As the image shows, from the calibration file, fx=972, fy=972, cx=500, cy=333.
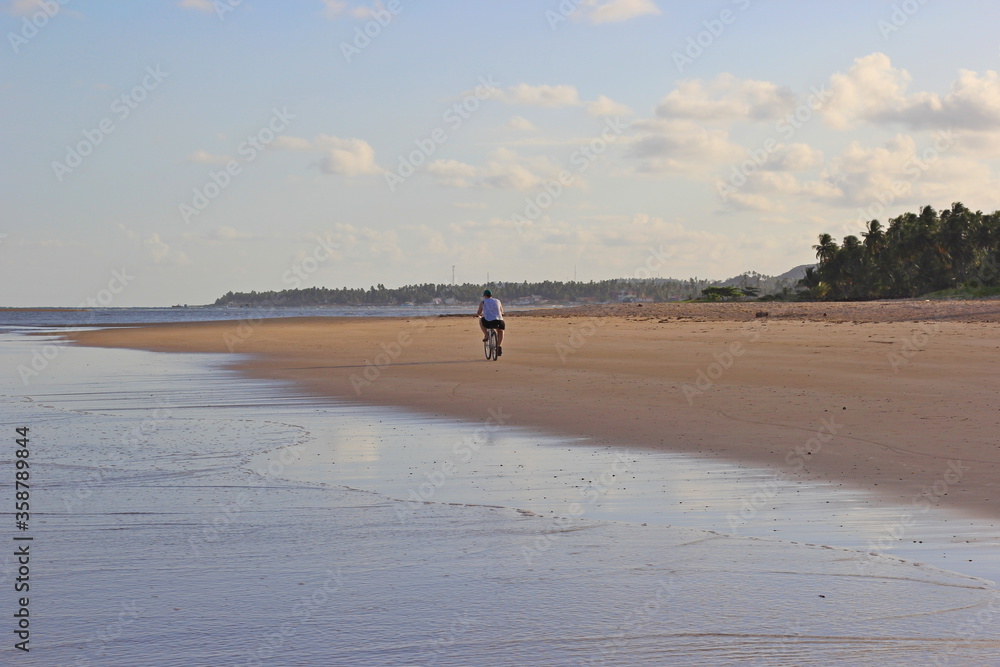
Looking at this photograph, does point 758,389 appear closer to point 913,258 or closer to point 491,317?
point 491,317

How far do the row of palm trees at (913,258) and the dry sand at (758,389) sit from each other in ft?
205

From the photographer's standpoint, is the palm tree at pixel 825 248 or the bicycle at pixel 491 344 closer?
the bicycle at pixel 491 344

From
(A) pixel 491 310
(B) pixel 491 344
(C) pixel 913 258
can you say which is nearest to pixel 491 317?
(A) pixel 491 310

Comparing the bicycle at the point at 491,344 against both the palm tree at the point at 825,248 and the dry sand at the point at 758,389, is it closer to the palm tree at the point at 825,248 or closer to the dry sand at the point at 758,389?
the dry sand at the point at 758,389

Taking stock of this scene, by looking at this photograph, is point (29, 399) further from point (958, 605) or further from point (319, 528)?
point (958, 605)

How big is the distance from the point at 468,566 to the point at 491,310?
65.2 ft

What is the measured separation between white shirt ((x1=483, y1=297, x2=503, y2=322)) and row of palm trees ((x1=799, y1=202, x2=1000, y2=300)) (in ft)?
218

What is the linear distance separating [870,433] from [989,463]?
2.05 meters

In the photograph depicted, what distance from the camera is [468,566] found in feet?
19.7

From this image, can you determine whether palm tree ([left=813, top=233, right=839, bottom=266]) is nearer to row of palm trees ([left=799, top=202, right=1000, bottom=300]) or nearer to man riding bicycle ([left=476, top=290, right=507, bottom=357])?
row of palm trees ([left=799, top=202, right=1000, bottom=300])

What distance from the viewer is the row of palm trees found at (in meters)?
92.9

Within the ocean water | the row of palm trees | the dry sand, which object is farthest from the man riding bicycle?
the row of palm trees

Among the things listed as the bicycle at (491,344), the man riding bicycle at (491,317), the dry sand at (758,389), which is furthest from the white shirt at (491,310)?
the dry sand at (758,389)

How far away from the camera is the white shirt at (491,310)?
25656mm
